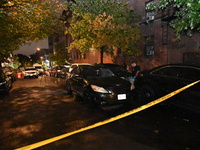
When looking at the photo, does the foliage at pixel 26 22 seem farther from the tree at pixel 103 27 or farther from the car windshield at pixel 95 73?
the car windshield at pixel 95 73

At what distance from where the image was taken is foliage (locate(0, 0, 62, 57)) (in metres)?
10.6

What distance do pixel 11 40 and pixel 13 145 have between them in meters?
10.9

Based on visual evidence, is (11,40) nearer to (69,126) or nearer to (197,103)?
(69,126)

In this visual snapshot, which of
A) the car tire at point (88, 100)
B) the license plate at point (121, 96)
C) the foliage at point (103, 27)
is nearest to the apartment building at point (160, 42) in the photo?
the foliage at point (103, 27)

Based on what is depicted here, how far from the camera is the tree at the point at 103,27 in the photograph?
1443 centimetres

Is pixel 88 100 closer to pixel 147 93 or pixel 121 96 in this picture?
pixel 121 96

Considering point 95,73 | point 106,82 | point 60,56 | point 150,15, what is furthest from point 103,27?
point 60,56

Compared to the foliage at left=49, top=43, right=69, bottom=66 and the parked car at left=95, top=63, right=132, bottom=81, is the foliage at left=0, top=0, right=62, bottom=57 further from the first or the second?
the foliage at left=49, top=43, right=69, bottom=66

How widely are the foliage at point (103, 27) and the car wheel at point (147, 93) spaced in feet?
27.5

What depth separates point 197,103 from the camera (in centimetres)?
478

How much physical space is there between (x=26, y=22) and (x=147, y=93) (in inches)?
393

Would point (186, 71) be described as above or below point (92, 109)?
above

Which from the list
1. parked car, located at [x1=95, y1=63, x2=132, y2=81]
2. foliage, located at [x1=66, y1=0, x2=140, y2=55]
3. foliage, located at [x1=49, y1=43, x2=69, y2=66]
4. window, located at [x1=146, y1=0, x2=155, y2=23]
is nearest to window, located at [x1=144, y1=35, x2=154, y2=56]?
foliage, located at [x1=66, y1=0, x2=140, y2=55]

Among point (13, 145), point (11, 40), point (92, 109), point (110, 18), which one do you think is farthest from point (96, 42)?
point (13, 145)
